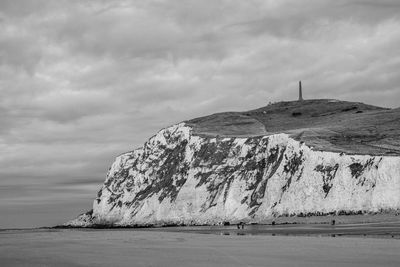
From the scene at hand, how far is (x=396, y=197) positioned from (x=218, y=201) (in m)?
32.8

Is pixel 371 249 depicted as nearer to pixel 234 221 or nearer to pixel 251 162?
pixel 234 221

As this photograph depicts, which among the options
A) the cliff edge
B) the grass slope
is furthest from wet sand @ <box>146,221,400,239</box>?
the grass slope

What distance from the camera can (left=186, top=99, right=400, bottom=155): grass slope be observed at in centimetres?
9366

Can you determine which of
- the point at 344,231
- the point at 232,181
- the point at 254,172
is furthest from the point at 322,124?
the point at 344,231

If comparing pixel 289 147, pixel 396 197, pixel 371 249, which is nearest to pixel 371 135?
pixel 289 147

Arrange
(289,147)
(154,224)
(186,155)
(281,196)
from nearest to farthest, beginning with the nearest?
1. (281,196)
2. (289,147)
3. (154,224)
4. (186,155)

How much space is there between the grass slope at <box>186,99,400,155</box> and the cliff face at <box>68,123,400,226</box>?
3.94 metres

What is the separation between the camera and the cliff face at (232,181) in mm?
75375

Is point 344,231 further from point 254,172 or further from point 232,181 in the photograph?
point 232,181

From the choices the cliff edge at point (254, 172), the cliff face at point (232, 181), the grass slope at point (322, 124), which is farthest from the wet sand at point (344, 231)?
the grass slope at point (322, 124)

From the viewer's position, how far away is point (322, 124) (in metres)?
132

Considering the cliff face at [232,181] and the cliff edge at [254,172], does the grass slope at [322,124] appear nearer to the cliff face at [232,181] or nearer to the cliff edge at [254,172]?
the cliff edge at [254,172]

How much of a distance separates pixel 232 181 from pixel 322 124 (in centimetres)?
4213

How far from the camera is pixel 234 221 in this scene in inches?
3442
